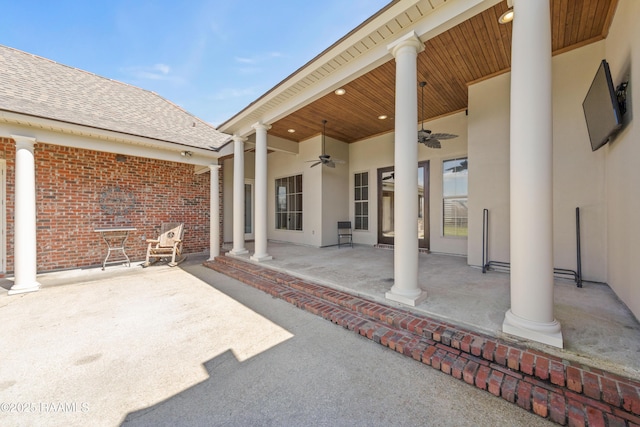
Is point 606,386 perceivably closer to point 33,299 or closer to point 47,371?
point 47,371

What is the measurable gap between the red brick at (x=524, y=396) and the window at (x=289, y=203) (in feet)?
22.1

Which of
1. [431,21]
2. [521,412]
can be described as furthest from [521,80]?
[521,412]

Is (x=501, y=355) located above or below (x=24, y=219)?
below

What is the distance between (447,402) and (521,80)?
2457 mm

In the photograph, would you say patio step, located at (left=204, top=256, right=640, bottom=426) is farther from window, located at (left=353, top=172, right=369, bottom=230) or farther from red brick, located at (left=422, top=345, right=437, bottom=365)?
window, located at (left=353, top=172, right=369, bottom=230)

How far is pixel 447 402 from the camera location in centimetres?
163

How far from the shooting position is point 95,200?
A: 18.3ft

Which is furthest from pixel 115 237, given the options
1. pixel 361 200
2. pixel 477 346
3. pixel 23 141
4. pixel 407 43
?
pixel 477 346

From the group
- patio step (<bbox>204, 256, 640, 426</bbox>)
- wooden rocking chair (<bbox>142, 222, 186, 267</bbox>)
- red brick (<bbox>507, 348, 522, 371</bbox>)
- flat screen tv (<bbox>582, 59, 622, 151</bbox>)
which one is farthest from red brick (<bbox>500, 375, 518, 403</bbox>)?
wooden rocking chair (<bbox>142, 222, 186, 267</bbox>)

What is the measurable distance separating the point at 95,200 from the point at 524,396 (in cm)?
766

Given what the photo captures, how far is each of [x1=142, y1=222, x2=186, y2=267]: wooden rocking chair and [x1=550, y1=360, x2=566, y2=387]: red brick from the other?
6.35 metres

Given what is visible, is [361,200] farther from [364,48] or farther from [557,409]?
[557,409]

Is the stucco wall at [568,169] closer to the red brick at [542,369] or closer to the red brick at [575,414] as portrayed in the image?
the red brick at [542,369]

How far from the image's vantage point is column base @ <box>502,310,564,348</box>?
1.85 meters
